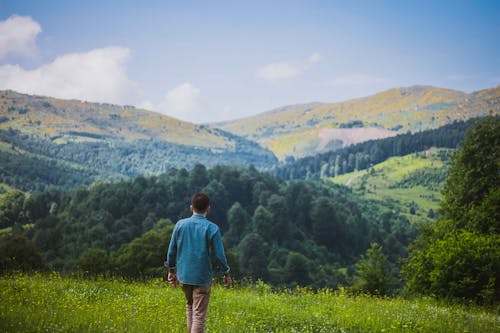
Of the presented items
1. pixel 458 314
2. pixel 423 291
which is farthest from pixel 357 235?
pixel 458 314

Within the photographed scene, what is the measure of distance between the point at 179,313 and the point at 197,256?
11.1 feet

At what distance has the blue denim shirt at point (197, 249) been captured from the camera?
733cm

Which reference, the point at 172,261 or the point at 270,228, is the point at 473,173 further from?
the point at 270,228

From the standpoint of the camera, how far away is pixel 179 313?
1003cm

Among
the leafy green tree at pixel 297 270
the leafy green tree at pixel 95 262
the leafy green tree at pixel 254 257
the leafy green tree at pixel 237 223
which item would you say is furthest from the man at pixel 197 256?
the leafy green tree at pixel 237 223

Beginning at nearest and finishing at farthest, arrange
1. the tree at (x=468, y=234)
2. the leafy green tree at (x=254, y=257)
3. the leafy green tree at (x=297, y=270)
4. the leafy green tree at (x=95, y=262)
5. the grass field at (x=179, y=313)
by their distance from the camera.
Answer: the grass field at (x=179, y=313) → the tree at (x=468, y=234) → the leafy green tree at (x=95, y=262) → the leafy green tree at (x=254, y=257) → the leafy green tree at (x=297, y=270)

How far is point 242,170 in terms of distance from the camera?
14425 cm

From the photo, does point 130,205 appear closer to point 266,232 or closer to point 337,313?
point 266,232

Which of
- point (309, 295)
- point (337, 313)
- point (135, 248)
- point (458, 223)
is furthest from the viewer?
point (135, 248)

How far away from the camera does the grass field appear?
817cm

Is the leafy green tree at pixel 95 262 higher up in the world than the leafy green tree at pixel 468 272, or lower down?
lower down

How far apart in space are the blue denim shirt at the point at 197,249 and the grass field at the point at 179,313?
1.59 meters

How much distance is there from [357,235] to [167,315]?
406 ft

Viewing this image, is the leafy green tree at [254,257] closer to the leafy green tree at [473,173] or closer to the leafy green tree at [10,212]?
the leafy green tree at [473,173]
